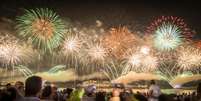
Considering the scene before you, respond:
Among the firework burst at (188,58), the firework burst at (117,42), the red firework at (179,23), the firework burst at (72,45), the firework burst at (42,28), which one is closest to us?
the firework burst at (42,28)

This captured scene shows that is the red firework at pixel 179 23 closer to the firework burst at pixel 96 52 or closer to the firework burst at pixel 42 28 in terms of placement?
the firework burst at pixel 96 52

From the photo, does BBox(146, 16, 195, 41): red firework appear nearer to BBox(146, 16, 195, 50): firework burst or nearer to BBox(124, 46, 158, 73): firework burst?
BBox(146, 16, 195, 50): firework burst

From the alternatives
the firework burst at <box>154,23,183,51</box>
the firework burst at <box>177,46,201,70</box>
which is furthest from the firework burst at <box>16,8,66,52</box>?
the firework burst at <box>177,46,201,70</box>

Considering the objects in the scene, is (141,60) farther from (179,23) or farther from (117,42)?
(179,23)

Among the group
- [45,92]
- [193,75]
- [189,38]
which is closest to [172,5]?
[189,38]

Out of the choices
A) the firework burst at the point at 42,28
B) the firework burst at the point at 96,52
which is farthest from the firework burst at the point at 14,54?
the firework burst at the point at 96,52

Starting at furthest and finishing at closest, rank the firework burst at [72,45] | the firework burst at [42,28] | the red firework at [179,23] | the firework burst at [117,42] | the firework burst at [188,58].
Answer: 1. the red firework at [179,23]
2. the firework burst at [188,58]
3. the firework burst at [117,42]
4. the firework burst at [72,45]
5. the firework burst at [42,28]

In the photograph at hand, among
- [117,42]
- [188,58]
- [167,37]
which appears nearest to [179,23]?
[167,37]
